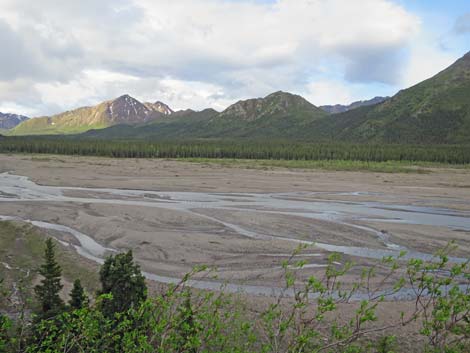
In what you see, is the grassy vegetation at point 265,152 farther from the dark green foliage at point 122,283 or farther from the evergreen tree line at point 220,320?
the dark green foliage at point 122,283

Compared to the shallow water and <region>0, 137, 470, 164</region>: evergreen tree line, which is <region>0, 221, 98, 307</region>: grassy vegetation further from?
<region>0, 137, 470, 164</region>: evergreen tree line

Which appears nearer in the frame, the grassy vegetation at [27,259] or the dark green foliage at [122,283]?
the dark green foliage at [122,283]

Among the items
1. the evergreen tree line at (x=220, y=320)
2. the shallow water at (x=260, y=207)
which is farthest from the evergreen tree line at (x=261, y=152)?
the evergreen tree line at (x=220, y=320)

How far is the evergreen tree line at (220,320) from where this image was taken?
4414 millimetres

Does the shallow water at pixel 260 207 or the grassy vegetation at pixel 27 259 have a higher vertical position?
the shallow water at pixel 260 207

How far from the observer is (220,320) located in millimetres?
5738

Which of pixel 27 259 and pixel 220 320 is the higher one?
pixel 220 320

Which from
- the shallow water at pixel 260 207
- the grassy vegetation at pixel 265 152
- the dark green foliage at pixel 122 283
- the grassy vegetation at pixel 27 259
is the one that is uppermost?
the grassy vegetation at pixel 265 152

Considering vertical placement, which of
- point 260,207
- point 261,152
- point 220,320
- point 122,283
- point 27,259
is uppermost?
point 261,152

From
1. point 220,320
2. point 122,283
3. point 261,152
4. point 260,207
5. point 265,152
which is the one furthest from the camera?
point 261,152

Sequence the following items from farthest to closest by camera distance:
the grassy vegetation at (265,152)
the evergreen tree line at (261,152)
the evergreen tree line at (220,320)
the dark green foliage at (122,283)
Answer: the evergreen tree line at (261,152)
the grassy vegetation at (265,152)
the dark green foliage at (122,283)
the evergreen tree line at (220,320)

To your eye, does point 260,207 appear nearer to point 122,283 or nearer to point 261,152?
point 122,283

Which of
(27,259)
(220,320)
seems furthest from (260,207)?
(220,320)

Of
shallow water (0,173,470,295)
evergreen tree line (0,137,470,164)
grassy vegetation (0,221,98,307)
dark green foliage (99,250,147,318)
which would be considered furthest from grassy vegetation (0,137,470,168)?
dark green foliage (99,250,147,318)
